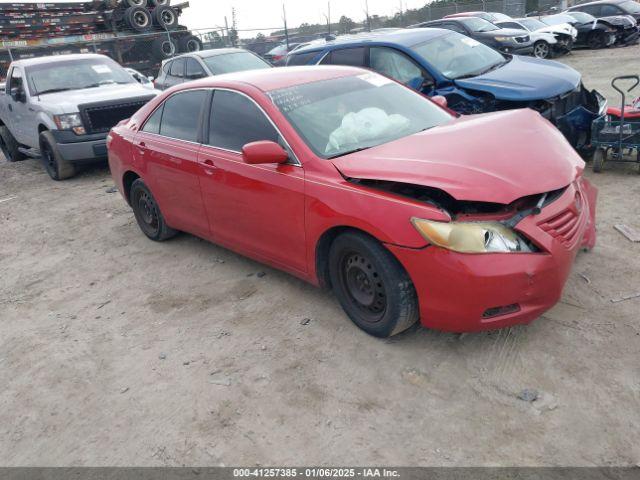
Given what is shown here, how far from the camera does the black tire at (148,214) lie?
531 cm

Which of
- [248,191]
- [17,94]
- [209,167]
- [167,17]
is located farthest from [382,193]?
[167,17]

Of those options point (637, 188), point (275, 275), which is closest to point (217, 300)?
point (275, 275)

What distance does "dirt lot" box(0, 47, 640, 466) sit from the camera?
8.57ft

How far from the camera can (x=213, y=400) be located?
121 inches

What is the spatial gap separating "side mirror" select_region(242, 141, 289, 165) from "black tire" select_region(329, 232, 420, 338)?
2.25ft

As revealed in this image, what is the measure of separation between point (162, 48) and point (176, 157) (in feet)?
53.5

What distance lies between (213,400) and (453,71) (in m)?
5.31

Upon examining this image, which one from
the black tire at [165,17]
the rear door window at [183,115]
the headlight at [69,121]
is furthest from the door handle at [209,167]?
the black tire at [165,17]

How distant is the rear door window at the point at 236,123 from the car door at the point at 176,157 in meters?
0.20

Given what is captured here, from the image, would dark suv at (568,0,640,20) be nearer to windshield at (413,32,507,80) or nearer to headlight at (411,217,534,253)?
windshield at (413,32,507,80)

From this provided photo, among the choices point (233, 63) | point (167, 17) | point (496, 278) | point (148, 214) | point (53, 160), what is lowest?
point (53, 160)

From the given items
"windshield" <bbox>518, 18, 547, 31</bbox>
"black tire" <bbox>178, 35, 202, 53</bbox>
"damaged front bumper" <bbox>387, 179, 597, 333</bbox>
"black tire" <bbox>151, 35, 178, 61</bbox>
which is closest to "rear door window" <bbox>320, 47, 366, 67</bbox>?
"damaged front bumper" <bbox>387, 179, 597, 333</bbox>

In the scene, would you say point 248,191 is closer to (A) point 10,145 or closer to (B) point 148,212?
(B) point 148,212

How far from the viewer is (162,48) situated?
62.3ft
